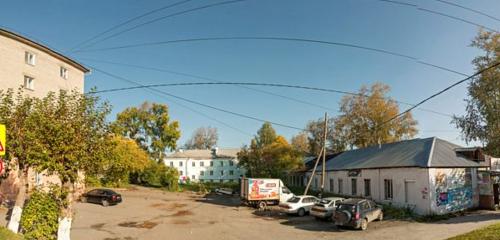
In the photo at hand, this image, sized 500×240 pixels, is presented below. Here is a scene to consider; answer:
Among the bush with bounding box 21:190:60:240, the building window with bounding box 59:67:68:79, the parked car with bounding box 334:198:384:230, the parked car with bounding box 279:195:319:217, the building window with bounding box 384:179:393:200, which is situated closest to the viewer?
the bush with bounding box 21:190:60:240

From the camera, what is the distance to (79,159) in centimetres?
1348

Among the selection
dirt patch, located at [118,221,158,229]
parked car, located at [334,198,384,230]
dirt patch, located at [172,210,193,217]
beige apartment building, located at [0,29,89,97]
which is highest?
beige apartment building, located at [0,29,89,97]

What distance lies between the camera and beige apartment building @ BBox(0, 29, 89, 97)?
30127mm

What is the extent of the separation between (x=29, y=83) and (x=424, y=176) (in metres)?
33.2

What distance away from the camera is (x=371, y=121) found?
196 feet

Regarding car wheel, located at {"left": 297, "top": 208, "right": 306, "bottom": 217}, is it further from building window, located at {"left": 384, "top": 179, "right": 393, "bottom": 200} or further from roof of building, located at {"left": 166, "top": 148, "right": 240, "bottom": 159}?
roof of building, located at {"left": 166, "top": 148, "right": 240, "bottom": 159}

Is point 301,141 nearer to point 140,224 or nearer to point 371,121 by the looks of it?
point 371,121

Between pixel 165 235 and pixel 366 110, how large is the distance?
47009 millimetres

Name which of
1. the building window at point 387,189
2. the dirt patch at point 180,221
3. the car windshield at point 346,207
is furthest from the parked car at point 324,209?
the dirt patch at point 180,221

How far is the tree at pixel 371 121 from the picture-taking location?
189 feet

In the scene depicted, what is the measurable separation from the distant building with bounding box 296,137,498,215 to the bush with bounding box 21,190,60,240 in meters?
22.6

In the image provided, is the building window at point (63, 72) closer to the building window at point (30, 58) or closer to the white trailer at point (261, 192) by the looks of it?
the building window at point (30, 58)

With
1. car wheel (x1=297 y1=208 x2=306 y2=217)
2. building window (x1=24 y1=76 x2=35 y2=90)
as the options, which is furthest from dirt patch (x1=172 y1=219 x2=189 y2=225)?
building window (x1=24 y1=76 x2=35 y2=90)

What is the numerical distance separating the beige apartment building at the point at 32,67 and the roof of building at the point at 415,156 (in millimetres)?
25238
